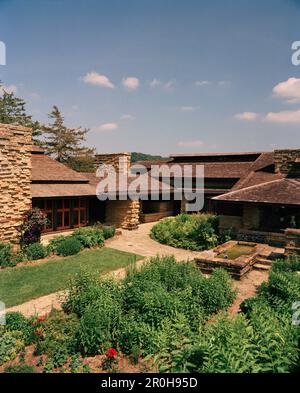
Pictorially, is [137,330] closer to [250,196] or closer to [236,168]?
[250,196]

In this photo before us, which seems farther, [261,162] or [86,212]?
[261,162]

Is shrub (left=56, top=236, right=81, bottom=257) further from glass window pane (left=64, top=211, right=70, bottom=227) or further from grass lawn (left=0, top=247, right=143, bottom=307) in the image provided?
glass window pane (left=64, top=211, right=70, bottom=227)

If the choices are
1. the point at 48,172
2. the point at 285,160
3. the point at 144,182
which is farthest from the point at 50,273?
the point at 285,160

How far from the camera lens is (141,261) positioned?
41.5 ft

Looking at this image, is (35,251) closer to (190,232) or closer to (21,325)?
(21,325)

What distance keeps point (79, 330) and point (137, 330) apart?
1176mm

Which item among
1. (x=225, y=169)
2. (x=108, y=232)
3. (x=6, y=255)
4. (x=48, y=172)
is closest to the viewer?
(x=6, y=255)

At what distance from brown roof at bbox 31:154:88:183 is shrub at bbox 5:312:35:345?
10240 millimetres

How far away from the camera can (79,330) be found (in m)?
5.84

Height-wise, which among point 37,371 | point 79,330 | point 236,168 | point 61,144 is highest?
point 61,144

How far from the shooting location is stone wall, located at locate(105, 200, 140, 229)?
19.3m

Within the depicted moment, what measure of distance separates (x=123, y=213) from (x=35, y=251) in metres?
7.88

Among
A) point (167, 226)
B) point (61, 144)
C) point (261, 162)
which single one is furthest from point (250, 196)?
point (61, 144)

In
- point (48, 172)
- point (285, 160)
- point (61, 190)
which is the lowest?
point (61, 190)
